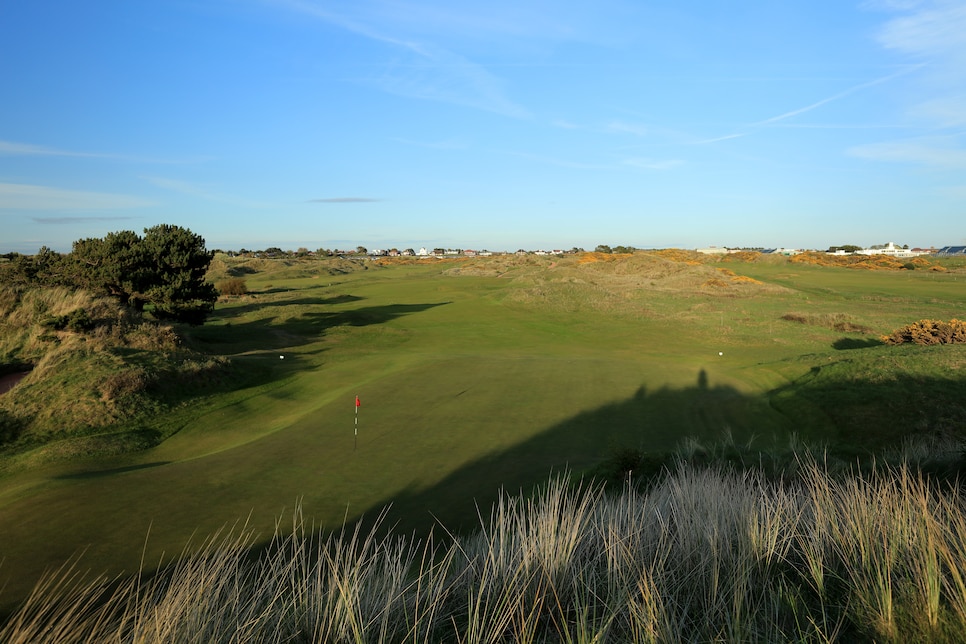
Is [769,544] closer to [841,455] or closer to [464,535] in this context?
[464,535]

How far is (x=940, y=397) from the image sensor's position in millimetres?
13766

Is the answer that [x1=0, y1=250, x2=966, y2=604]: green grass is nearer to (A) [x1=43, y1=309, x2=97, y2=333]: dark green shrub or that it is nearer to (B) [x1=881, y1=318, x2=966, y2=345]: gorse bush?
(B) [x1=881, y1=318, x2=966, y2=345]: gorse bush

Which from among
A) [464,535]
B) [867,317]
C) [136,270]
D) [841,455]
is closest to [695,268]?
[867,317]

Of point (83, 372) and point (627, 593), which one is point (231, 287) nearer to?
point (83, 372)

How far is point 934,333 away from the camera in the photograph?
68.9ft

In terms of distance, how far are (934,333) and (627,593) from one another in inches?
915

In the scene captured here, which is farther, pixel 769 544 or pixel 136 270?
pixel 136 270

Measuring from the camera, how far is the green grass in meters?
8.17

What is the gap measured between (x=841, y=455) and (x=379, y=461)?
789 centimetres

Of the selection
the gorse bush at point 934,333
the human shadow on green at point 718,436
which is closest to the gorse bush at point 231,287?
the human shadow on green at point 718,436

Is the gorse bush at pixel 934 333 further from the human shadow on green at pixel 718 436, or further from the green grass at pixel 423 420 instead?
the human shadow on green at pixel 718 436

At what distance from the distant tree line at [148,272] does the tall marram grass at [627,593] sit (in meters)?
27.8

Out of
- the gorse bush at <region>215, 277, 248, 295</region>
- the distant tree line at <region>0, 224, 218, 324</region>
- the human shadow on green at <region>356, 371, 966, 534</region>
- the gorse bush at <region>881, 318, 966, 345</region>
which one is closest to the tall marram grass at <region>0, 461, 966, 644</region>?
the human shadow on green at <region>356, 371, 966, 534</region>

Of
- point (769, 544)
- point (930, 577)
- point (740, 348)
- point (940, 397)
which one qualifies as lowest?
point (740, 348)
